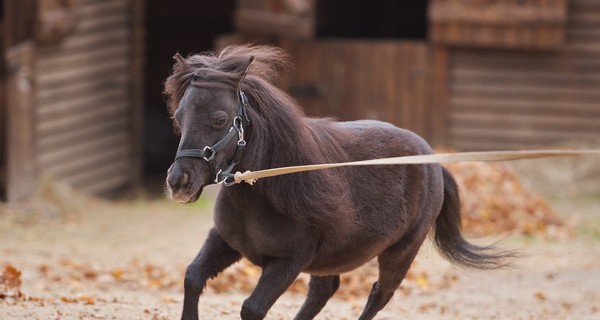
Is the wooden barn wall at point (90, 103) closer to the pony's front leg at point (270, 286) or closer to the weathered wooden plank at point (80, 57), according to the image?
the weathered wooden plank at point (80, 57)

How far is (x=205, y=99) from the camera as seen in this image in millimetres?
4551

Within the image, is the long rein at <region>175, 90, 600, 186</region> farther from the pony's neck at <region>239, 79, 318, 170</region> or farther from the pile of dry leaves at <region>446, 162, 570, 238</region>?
the pile of dry leaves at <region>446, 162, 570, 238</region>

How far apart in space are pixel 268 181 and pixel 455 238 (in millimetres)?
1935

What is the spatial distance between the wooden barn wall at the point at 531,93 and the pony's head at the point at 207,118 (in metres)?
9.17

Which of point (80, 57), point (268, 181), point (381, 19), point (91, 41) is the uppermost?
point (268, 181)

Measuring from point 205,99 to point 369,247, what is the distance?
1.32 meters

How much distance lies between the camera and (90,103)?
13.8 m

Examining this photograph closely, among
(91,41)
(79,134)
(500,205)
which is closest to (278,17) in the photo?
(91,41)

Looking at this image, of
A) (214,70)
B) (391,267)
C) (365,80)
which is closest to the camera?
(214,70)

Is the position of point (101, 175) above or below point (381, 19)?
below

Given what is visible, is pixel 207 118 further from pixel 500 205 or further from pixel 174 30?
pixel 174 30

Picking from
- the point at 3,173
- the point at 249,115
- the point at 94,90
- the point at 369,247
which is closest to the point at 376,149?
the point at 369,247

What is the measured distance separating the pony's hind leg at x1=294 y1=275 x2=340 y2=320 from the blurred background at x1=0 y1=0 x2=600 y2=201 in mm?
6768

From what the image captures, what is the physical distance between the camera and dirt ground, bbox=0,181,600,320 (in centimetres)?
671
